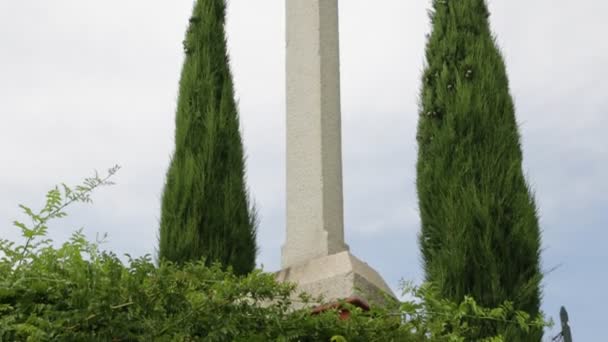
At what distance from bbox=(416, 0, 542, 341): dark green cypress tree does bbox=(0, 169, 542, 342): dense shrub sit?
271cm

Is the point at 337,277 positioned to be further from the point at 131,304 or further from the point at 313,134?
the point at 131,304

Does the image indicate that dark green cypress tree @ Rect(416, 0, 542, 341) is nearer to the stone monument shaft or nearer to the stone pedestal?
the stone pedestal

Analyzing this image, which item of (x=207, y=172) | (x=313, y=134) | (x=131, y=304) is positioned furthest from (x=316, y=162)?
(x=131, y=304)

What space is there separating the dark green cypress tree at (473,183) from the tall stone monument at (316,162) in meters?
0.70

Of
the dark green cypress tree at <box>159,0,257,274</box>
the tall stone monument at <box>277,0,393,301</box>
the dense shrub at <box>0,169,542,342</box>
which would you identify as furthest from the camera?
the dark green cypress tree at <box>159,0,257,274</box>

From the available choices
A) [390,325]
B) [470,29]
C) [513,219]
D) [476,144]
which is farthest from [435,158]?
[390,325]

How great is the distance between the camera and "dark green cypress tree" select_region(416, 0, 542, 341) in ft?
21.7

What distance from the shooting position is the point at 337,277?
234 inches

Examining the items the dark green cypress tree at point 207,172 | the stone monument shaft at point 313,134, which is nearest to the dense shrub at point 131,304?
the stone monument shaft at point 313,134

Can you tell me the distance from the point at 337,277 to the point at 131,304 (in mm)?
2645

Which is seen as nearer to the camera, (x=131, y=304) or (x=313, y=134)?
(x=131, y=304)

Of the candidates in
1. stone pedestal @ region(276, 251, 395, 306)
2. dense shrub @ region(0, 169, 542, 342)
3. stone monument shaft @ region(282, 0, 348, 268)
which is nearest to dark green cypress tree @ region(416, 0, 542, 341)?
stone pedestal @ region(276, 251, 395, 306)

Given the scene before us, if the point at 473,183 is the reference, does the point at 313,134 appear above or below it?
above

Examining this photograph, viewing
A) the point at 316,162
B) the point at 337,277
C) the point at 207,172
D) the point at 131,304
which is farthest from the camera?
the point at 207,172
